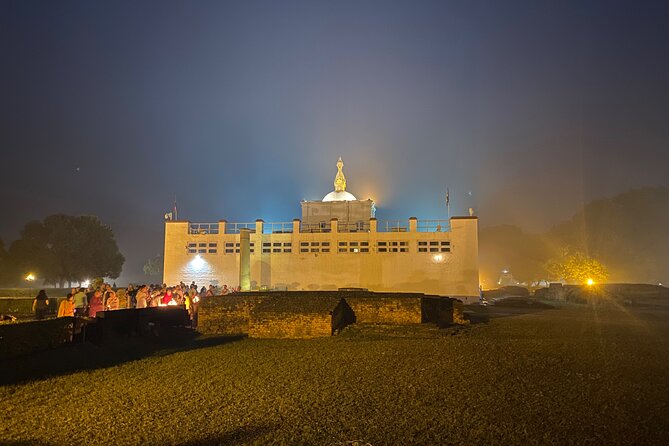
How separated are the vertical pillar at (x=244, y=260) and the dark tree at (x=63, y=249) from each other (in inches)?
1338

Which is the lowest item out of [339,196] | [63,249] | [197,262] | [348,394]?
[348,394]

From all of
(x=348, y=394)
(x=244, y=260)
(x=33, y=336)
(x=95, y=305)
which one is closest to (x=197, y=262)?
(x=244, y=260)

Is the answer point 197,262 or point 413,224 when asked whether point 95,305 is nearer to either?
point 197,262

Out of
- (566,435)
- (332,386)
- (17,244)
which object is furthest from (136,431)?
(17,244)

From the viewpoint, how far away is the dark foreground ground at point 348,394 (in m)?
5.93

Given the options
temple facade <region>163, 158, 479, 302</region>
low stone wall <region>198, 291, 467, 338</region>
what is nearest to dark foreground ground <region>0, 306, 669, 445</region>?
low stone wall <region>198, 291, 467, 338</region>

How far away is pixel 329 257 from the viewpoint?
36969mm

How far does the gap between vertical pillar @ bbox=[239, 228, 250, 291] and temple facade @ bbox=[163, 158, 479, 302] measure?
3.0 inches

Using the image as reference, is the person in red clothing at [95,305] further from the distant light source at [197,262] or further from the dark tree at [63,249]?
the dark tree at [63,249]

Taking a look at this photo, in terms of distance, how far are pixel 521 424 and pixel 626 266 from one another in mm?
62379

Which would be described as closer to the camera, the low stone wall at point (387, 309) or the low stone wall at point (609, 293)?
the low stone wall at point (387, 309)

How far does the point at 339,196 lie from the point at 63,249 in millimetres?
36754

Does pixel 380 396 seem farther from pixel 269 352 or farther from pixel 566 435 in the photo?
pixel 269 352

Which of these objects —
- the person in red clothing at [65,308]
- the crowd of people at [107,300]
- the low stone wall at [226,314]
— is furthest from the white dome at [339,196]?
the person in red clothing at [65,308]
